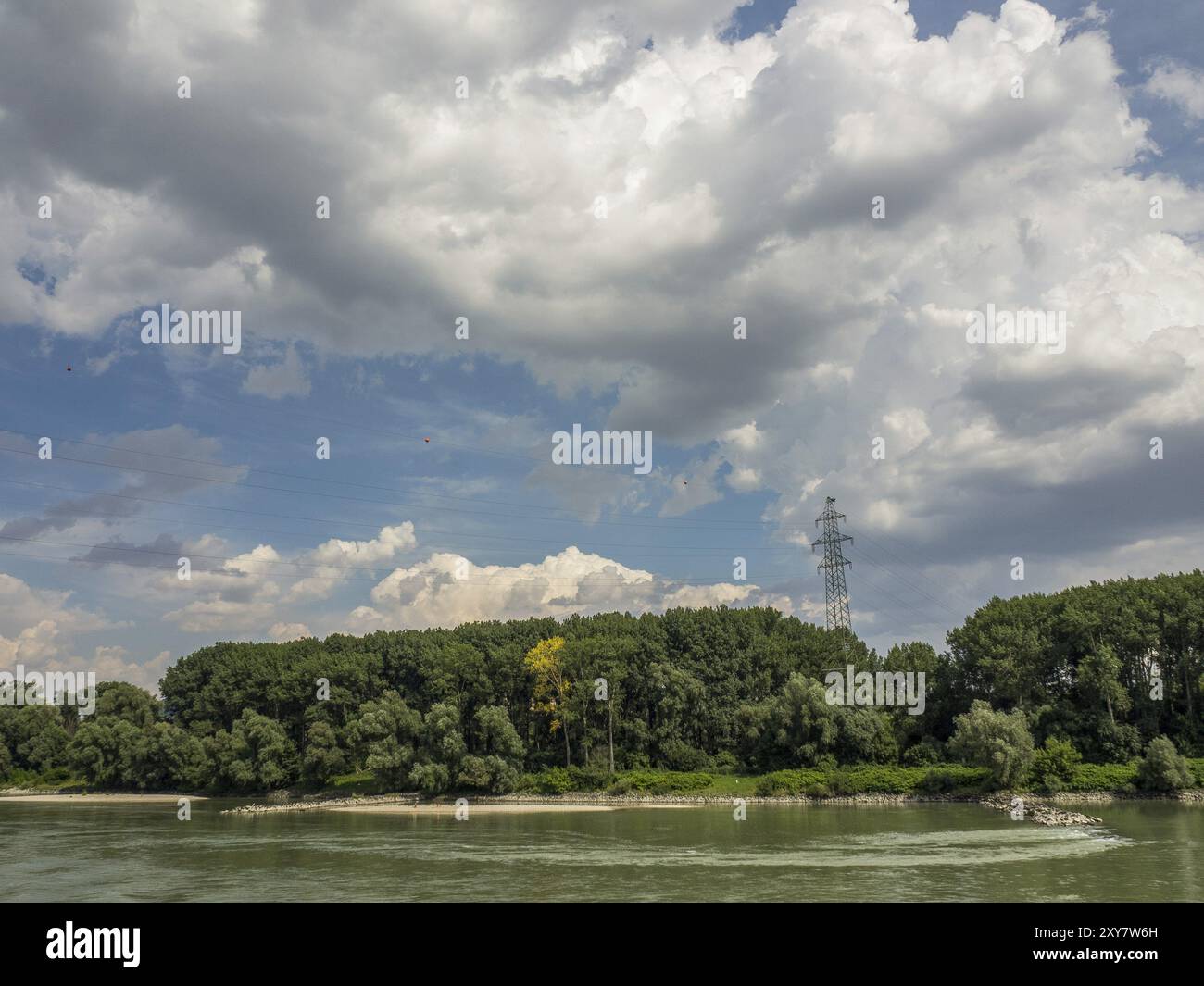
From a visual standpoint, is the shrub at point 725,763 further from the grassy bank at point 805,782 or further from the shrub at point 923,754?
the shrub at point 923,754

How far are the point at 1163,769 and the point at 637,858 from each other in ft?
185

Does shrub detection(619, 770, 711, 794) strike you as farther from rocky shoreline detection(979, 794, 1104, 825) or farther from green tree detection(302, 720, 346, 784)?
green tree detection(302, 720, 346, 784)

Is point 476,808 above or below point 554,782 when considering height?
below

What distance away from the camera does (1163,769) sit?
3162 inches

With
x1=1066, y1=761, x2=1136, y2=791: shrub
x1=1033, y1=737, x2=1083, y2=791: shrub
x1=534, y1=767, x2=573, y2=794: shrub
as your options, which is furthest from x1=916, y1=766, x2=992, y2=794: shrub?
x1=534, y1=767, x2=573, y2=794: shrub

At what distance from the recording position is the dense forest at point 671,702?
298 feet

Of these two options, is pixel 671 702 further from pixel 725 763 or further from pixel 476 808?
pixel 476 808

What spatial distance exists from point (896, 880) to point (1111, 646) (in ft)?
211

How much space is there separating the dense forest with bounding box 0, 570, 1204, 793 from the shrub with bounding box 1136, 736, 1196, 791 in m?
0.58

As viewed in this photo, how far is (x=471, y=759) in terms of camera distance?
325ft

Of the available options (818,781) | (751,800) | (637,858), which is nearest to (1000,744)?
(818,781)
